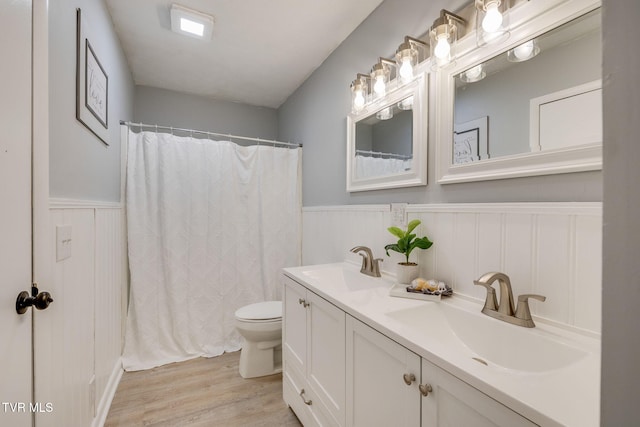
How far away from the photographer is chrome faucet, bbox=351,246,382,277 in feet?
5.12

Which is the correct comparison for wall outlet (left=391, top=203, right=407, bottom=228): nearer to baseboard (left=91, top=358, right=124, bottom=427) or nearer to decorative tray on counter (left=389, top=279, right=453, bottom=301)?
decorative tray on counter (left=389, top=279, right=453, bottom=301)

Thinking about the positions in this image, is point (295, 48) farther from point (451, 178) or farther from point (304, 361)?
point (304, 361)

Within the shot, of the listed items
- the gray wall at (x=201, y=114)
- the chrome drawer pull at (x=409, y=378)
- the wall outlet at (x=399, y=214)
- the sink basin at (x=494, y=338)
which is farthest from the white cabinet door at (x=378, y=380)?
the gray wall at (x=201, y=114)

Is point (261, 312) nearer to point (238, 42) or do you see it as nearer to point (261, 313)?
point (261, 313)

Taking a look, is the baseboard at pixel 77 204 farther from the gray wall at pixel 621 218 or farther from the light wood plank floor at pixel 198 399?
the gray wall at pixel 621 218

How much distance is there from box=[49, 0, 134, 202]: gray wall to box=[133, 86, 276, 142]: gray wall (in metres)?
0.84

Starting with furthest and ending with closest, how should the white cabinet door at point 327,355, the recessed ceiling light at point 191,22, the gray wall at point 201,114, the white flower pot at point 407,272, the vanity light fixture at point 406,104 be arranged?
the gray wall at point 201,114 → the recessed ceiling light at point 191,22 → the vanity light fixture at point 406,104 → the white flower pot at point 407,272 → the white cabinet door at point 327,355

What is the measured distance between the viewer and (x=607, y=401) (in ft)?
1.03

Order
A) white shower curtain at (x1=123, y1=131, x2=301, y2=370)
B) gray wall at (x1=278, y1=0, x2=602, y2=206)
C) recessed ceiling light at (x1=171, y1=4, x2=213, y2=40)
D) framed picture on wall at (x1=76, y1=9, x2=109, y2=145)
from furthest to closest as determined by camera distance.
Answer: white shower curtain at (x1=123, y1=131, x2=301, y2=370), recessed ceiling light at (x1=171, y1=4, x2=213, y2=40), framed picture on wall at (x1=76, y1=9, x2=109, y2=145), gray wall at (x1=278, y1=0, x2=602, y2=206)

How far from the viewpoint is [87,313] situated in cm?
131

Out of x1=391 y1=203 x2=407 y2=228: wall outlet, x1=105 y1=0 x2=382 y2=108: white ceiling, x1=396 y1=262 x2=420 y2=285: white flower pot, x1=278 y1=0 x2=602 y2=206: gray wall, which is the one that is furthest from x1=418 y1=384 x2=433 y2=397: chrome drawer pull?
x1=105 y1=0 x2=382 y2=108: white ceiling

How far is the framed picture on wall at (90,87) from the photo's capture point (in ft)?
3.90

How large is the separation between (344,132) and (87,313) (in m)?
1.80

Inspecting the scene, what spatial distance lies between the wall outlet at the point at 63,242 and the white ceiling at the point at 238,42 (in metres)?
1.44
